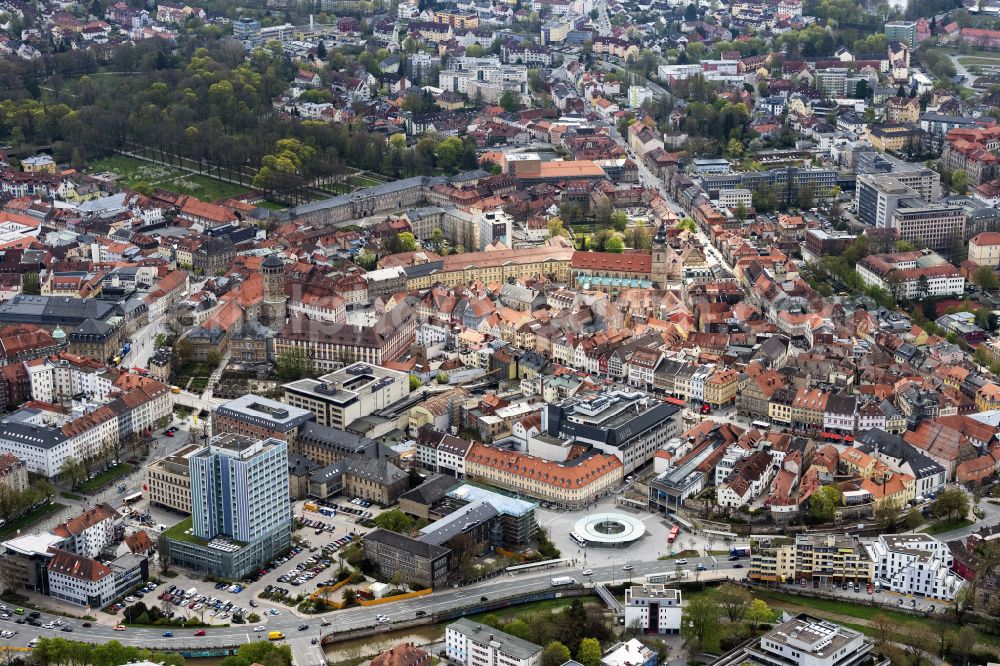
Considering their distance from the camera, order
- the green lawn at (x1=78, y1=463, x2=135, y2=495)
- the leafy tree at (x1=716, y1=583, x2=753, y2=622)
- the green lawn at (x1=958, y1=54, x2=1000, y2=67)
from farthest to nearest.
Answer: the green lawn at (x1=958, y1=54, x2=1000, y2=67)
the green lawn at (x1=78, y1=463, x2=135, y2=495)
the leafy tree at (x1=716, y1=583, x2=753, y2=622)

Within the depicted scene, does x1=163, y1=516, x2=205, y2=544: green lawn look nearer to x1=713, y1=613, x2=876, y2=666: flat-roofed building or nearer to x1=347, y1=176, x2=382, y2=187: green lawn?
x1=713, y1=613, x2=876, y2=666: flat-roofed building

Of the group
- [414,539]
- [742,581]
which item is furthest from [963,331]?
[414,539]

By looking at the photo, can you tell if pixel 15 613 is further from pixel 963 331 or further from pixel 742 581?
pixel 963 331

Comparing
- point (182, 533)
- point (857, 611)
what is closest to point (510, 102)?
point (182, 533)

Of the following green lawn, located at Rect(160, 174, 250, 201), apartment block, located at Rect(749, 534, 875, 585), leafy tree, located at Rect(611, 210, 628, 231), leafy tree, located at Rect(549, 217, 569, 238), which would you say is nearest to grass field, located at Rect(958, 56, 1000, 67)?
leafy tree, located at Rect(611, 210, 628, 231)

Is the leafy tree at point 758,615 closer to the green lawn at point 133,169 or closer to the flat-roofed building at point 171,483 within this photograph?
the flat-roofed building at point 171,483

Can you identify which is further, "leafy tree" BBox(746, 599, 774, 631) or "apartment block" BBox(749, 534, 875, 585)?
"apartment block" BBox(749, 534, 875, 585)
